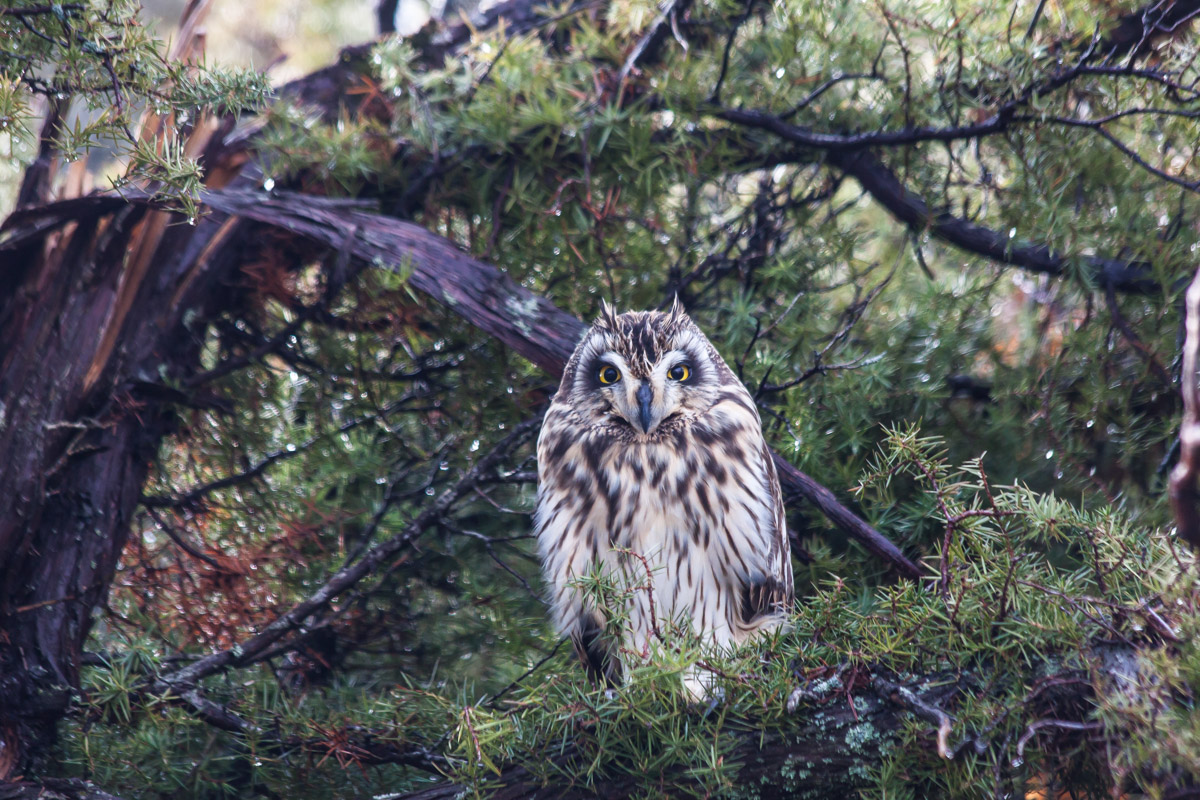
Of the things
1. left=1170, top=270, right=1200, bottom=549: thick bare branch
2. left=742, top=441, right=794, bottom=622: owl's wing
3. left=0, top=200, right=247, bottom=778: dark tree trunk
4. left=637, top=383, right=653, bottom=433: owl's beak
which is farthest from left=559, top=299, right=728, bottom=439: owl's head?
left=1170, top=270, right=1200, bottom=549: thick bare branch

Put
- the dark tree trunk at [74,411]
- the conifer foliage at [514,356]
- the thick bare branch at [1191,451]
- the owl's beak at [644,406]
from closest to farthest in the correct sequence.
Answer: the thick bare branch at [1191,451]
the conifer foliage at [514,356]
the dark tree trunk at [74,411]
the owl's beak at [644,406]

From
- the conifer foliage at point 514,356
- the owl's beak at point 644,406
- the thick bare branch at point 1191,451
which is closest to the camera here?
the thick bare branch at point 1191,451

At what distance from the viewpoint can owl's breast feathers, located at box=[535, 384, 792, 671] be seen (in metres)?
1.96

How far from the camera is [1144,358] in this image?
6.68 feet

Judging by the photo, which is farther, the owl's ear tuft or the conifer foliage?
the owl's ear tuft

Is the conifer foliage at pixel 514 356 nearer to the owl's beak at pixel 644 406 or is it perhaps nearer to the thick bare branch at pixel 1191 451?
the owl's beak at pixel 644 406

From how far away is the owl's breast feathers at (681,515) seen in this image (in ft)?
6.42

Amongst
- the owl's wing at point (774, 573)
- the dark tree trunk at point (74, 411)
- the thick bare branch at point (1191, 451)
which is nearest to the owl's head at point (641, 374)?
the owl's wing at point (774, 573)

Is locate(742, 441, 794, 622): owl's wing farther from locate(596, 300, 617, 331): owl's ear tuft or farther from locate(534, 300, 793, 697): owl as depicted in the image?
locate(596, 300, 617, 331): owl's ear tuft

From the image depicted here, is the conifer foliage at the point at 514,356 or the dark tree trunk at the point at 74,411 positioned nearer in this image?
the conifer foliage at the point at 514,356

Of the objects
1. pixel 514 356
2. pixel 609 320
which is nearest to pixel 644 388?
pixel 609 320

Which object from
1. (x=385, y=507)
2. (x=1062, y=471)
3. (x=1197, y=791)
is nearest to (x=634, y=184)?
(x=385, y=507)

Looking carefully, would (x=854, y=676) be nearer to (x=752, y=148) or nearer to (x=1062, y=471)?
(x=1062, y=471)

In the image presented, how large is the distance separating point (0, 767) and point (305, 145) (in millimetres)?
1502
